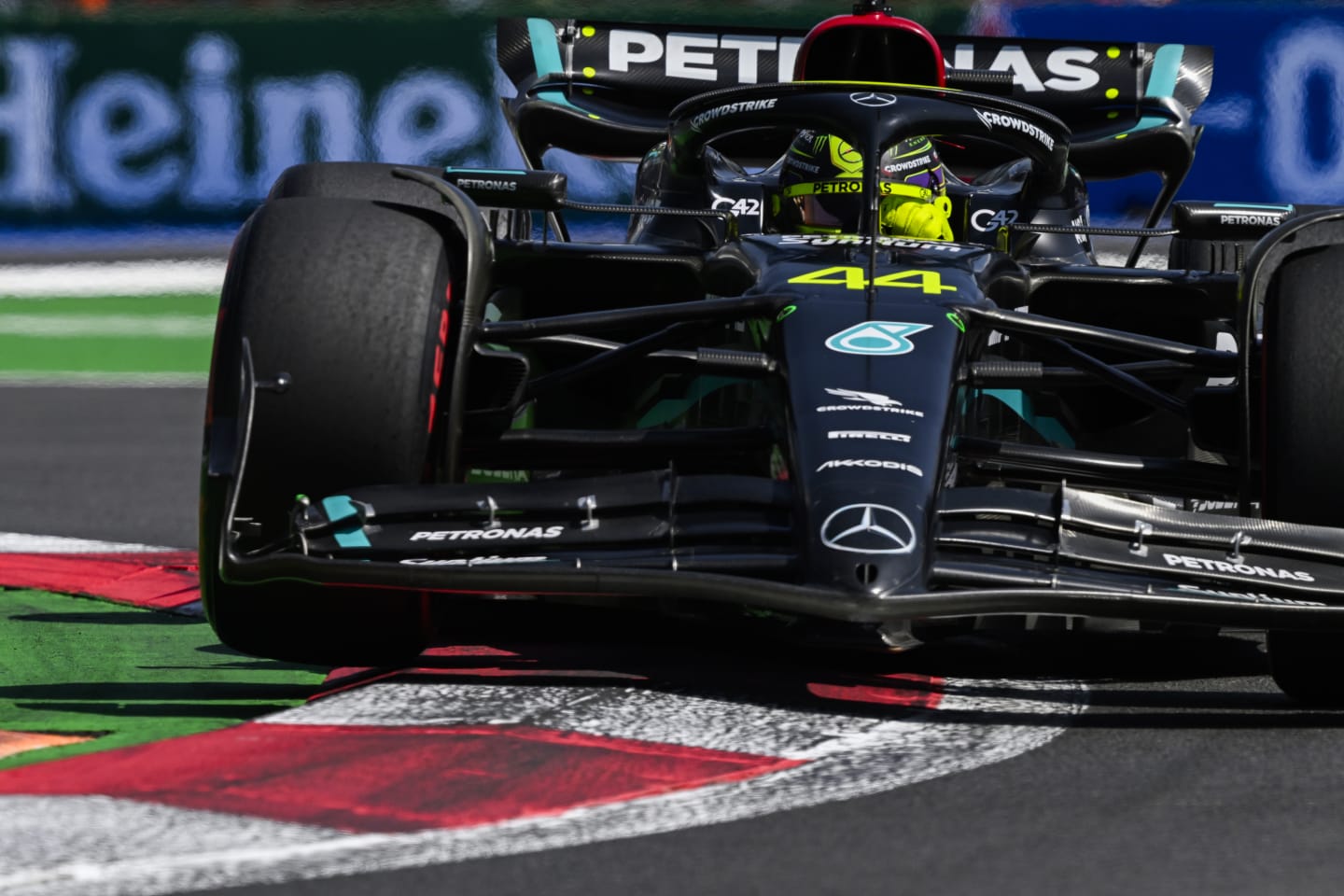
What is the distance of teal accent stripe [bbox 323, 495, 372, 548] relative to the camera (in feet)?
14.6

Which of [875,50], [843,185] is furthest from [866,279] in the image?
[875,50]

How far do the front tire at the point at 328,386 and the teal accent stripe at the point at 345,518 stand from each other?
0.11 metres

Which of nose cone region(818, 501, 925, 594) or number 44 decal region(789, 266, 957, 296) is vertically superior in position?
number 44 decal region(789, 266, 957, 296)

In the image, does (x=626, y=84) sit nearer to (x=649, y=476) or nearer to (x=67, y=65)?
(x=649, y=476)

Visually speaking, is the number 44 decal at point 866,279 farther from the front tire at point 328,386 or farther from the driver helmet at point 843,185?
the driver helmet at point 843,185

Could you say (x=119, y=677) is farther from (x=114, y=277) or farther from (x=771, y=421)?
(x=114, y=277)

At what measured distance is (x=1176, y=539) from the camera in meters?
4.41

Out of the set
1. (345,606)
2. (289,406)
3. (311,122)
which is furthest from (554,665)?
(311,122)

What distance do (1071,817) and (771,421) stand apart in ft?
4.92

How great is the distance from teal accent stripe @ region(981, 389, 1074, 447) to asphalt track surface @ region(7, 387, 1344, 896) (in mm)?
599

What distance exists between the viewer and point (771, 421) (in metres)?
4.89

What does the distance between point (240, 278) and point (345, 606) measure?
760 millimetres

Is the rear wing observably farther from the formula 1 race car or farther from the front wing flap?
the front wing flap

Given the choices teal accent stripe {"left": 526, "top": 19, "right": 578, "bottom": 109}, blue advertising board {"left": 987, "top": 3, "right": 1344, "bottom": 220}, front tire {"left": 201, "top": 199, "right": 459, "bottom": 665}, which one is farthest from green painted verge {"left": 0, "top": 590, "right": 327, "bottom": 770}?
blue advertising board {"left": 987, "top": 3, "right": 1344, "bottom": 220}
